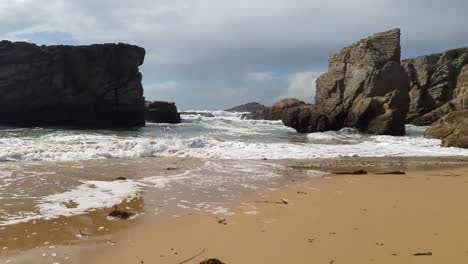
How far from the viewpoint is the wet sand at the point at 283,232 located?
4062mm

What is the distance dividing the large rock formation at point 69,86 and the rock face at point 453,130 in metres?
25.5

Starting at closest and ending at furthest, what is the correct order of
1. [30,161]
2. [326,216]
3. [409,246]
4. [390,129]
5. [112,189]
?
[409,246]
[326,216]
[112,189]
[30,161]
[390,129]

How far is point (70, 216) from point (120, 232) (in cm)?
113

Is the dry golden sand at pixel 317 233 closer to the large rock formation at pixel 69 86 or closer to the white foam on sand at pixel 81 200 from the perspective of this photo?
the white foam on sand at pixel 81 200

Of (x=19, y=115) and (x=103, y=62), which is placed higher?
(x=103, y=62)

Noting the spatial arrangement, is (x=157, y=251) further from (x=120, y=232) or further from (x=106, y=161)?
(x=106, y=161)

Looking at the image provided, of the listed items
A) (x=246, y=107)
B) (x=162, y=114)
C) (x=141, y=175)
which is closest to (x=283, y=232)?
(x=141, y=175)

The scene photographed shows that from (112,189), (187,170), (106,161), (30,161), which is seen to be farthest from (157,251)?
(30,161)

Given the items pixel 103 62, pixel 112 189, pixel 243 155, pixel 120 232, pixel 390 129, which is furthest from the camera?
pixel 103 62

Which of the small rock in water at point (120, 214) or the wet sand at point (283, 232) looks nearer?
the wet sand at point (283, 232)

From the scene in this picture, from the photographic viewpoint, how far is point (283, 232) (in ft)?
16.0

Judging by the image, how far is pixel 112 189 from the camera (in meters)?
7.83

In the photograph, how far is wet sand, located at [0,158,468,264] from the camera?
4.06 metres

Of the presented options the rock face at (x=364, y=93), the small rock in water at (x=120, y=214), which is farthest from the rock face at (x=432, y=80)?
the small rock in water at (x=120, y=214)
